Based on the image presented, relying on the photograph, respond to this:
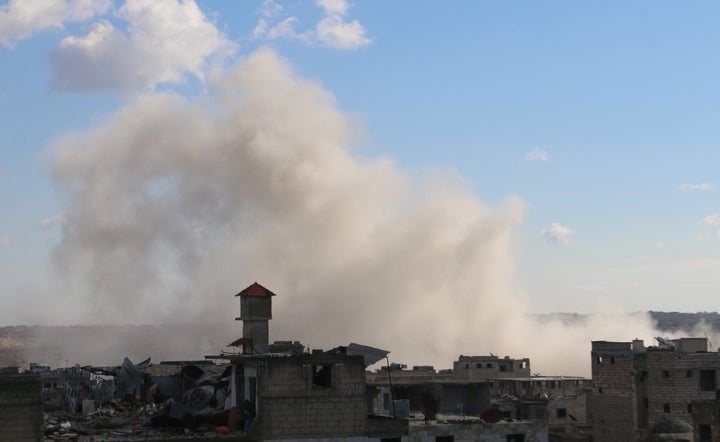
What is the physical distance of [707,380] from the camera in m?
65.9

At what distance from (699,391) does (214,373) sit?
33492 mm

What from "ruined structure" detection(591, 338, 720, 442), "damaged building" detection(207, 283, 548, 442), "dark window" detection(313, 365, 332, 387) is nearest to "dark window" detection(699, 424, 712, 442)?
"ruined structure" detection(591, 338, 720, 442)

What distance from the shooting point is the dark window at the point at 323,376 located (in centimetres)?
3812

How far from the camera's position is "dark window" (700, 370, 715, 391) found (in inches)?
2589

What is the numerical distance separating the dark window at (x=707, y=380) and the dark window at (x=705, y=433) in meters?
12.6

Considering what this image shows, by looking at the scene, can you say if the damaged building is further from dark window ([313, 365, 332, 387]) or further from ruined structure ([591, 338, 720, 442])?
ruined structure ([591, 338, 720, 442])

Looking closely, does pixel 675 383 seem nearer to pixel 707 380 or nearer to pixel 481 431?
pixel 707 380

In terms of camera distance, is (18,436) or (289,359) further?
(289,359)

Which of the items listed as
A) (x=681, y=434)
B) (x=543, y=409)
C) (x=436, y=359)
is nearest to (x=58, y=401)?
(x=543, y=409)

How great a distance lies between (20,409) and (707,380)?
1835 inches

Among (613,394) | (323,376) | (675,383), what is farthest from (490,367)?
(323,376)

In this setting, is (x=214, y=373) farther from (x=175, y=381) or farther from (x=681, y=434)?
(x=681, y=434)

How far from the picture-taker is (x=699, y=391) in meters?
65.6

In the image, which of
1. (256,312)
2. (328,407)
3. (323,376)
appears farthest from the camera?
(256,312)
